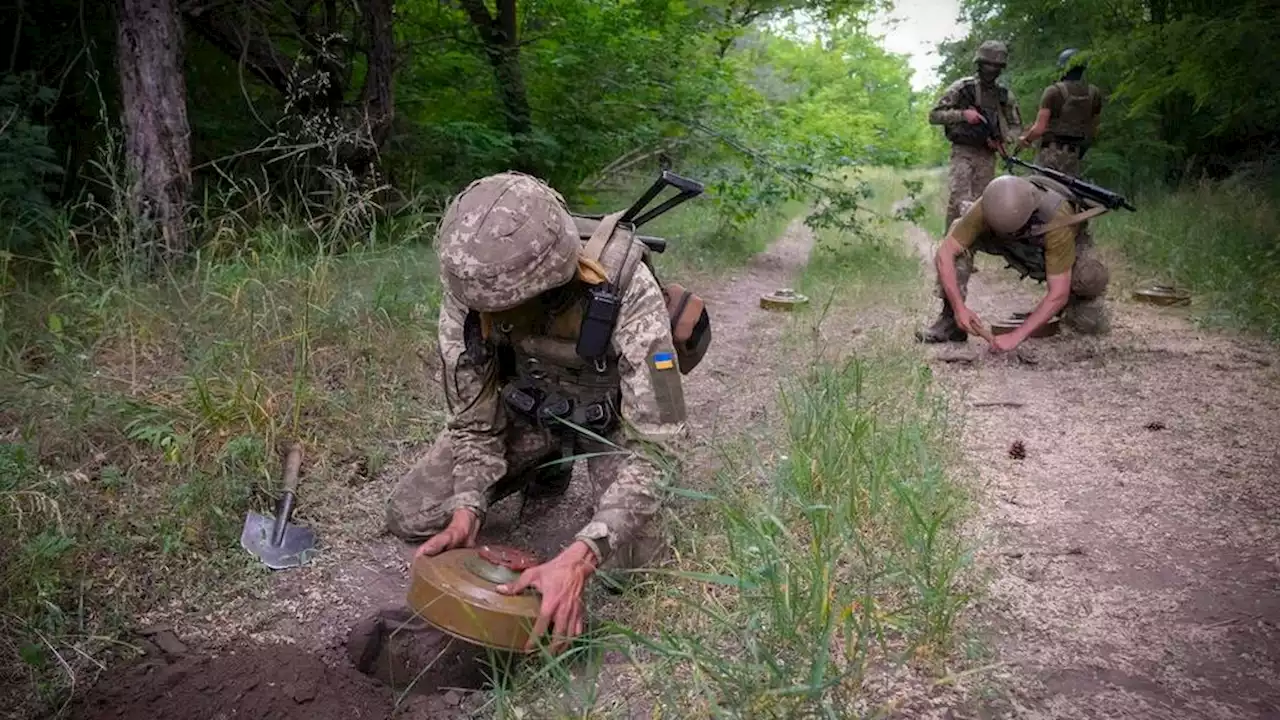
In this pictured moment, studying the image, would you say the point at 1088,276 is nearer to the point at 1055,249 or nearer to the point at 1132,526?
the point at 1055,249

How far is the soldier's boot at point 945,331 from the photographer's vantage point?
532 cm

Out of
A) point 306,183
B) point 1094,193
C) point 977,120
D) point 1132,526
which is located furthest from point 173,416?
point 977,120

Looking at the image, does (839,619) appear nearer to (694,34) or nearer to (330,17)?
(330,17)

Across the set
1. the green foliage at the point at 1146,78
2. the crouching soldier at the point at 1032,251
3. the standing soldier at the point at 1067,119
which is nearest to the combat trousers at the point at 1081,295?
the crouching soldier at the point at 1032,251

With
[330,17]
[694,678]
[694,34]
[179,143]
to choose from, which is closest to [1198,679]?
[694,678]

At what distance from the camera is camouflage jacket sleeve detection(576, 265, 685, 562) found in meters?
2.43

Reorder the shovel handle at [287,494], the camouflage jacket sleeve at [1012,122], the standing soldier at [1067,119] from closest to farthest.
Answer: the shovel handle at [287,494]
the camouflage jacket sleeve at [1012,122]
the standing soldier at [1067,119]

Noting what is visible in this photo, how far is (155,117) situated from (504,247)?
9.62 ft

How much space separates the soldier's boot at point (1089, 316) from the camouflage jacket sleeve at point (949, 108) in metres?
2.46

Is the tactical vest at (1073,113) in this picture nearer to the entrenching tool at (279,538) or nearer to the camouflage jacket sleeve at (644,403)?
the camouflage jacket sleeve at (644,403)

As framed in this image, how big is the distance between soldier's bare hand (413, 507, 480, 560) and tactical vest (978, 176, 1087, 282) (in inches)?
143

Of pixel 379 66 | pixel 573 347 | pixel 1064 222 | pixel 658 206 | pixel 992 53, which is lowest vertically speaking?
pixel 573 347

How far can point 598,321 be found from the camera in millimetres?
2512

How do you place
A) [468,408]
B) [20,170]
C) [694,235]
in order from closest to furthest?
1. [468,408]
2. [20,170]
3. [694,235]
